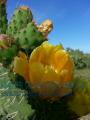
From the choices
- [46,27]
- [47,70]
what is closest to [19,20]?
[46,27]

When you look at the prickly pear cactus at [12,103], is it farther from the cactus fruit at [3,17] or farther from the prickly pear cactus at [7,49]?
the cactus fruit at [3,17]

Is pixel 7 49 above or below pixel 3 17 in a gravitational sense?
below

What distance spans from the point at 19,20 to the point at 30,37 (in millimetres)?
98

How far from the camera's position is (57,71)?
1.13 metres

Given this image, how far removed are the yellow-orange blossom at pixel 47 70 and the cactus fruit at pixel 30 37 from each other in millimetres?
25

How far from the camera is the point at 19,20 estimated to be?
1.23m

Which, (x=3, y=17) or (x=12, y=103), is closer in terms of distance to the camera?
(x=12, y=103)

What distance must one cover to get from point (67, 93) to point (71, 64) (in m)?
0.08

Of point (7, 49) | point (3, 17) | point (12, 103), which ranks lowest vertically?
point (12, 103)

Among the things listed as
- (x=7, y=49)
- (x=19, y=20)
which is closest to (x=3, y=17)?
(x=19, y=20)

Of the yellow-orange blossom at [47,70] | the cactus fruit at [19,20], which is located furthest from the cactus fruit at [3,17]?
the yellow-orange blossom at [47,70]

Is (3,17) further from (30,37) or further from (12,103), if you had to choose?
(12,103)

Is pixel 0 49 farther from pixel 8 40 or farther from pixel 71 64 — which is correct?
pixel 71 64

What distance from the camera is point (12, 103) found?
1133 mm
